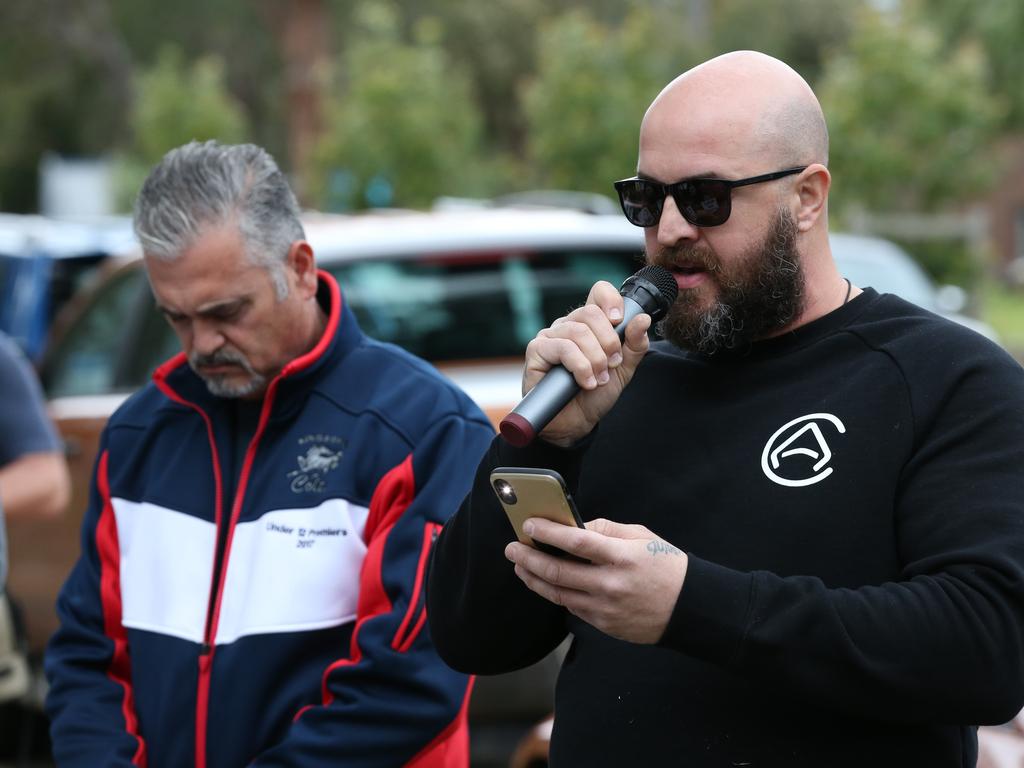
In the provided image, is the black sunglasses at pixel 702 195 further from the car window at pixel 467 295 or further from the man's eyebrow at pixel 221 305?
the car window at pixel 467 295

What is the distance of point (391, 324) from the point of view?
18.0ft

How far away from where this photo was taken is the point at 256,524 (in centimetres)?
271

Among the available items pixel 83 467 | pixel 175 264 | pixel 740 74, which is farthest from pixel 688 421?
pixel 83 467

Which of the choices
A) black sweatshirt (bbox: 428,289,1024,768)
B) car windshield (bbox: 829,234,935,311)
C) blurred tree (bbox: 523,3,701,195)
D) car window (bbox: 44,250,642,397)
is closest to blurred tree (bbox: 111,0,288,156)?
blurred tree (bbox: 523,3,701,195)

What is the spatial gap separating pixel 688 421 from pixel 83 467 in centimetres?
409

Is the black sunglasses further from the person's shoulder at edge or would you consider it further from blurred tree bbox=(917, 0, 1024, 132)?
blurred tree bbox=(917, 0, 1024, 132)

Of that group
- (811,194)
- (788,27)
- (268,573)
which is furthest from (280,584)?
(788,27)

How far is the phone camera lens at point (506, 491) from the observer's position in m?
1.87

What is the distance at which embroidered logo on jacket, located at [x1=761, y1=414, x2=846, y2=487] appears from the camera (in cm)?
204

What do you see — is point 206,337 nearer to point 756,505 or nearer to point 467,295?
point 756,505

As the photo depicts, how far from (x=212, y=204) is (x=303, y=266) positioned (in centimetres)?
23

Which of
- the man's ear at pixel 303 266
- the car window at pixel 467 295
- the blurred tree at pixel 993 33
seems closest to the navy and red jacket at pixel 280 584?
the man's ear at pixel 303 266

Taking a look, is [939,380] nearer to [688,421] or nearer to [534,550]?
[688,421]

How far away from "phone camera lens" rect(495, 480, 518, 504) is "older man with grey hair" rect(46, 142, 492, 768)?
78 centimetres
